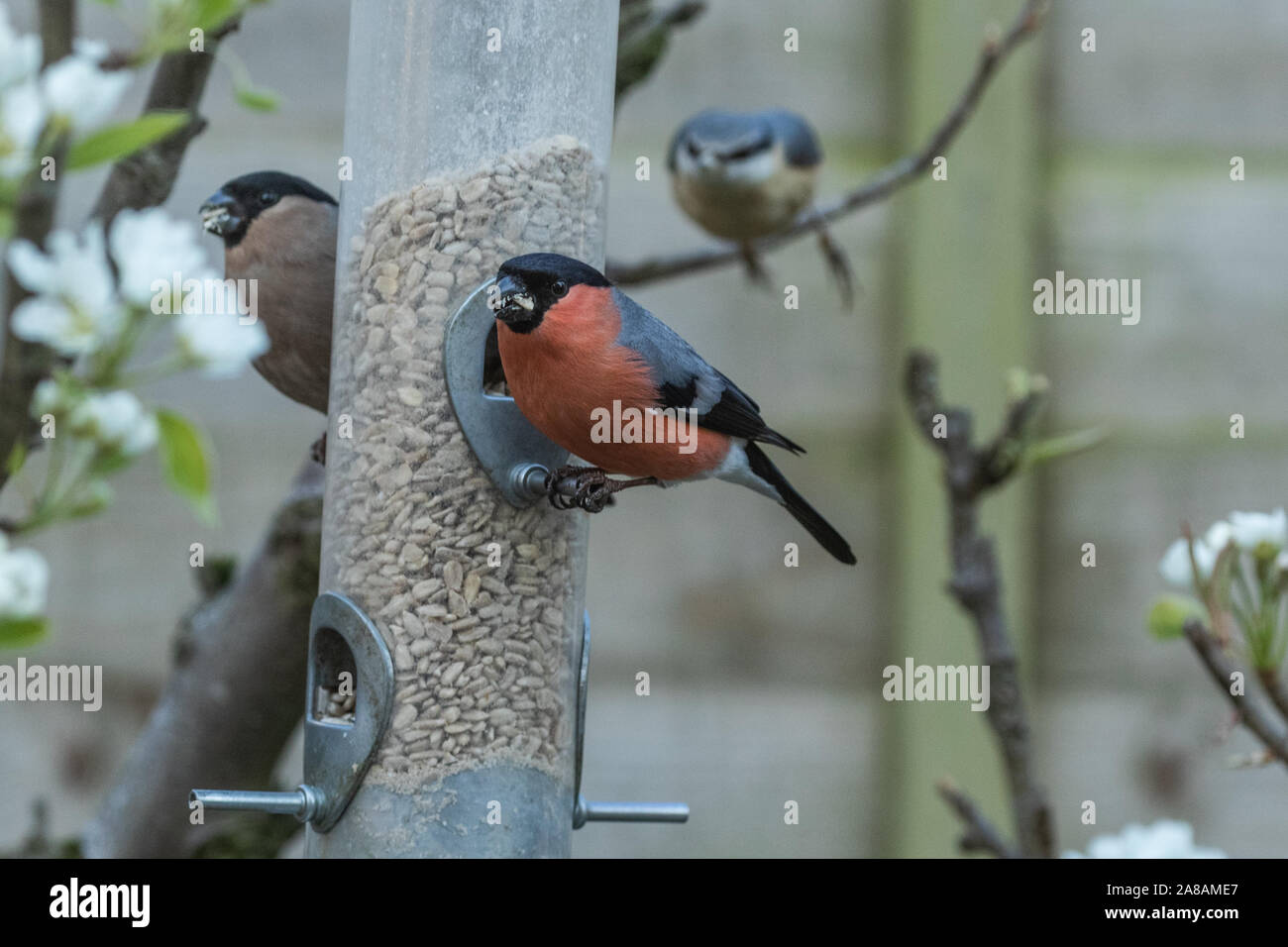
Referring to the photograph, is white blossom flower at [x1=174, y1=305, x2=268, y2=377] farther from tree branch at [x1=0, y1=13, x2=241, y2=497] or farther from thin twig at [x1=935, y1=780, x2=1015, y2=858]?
thin twig at [x1=935, y1=780, x2=1015, y2=858]

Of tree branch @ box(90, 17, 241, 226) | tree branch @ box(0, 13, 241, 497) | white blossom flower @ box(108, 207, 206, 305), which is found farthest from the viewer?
tree branch @ box(90, 17, 241, 226)

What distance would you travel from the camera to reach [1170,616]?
1.75 m

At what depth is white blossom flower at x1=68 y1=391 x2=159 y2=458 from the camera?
1.33 m

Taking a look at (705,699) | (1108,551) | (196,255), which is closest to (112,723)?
(705,699)

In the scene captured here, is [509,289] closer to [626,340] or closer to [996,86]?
[626,340]

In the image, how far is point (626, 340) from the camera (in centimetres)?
189

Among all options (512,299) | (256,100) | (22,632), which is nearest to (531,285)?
(512,299)

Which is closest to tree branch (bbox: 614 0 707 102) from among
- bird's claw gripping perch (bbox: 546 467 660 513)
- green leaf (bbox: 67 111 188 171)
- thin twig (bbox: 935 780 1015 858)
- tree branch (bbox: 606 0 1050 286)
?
tree branch (bbox: 606 0 1050 286)

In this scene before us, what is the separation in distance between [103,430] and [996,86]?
2.12m

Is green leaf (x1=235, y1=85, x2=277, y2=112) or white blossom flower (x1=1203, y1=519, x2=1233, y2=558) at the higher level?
green leaf (x1=235, y1=85, x2=277, y2=112)

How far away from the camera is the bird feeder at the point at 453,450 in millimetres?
1821

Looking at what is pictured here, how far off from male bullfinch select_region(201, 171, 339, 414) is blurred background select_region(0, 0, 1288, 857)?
75cm

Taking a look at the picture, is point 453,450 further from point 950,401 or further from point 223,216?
point 950,401

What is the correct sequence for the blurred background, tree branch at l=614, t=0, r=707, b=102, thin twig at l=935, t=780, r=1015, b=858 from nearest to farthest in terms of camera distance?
thin twig at l=935, t=780, r=1015, b=858, tree branch at l=614, t=0, r=707, b=102, the blurred background
